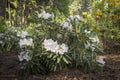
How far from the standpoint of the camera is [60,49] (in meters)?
4.67

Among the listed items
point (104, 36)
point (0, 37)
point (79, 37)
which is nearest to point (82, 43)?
point (79, 37)

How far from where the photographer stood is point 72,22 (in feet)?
17.2

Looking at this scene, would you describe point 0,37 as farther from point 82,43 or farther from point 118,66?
point 118,66

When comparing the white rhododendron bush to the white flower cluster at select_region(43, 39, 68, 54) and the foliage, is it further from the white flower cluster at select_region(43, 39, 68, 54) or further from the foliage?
the foliage

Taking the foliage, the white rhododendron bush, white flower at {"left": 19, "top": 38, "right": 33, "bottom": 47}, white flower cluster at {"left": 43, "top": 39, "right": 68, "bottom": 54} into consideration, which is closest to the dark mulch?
the white rhododendron bush

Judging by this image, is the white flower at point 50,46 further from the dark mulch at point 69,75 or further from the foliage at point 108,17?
the foliage at point 108,17

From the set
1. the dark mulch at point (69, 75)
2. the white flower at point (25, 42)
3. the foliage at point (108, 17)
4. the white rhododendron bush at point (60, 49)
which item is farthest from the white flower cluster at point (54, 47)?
the foliage at point (108, 17)

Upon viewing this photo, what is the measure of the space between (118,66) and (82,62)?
3.79 feet

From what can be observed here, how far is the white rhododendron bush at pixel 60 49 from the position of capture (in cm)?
474

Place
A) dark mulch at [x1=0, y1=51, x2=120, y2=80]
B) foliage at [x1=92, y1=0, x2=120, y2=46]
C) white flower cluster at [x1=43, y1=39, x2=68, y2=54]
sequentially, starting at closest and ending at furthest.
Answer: white flower cluster at [x1=43, y1=39, x2=68, y2=54] → dark mulch at [x1=0, y1=51, x2=120, y2=80] → foliage at [x1=92, y1=0, x2=120, y2=46]

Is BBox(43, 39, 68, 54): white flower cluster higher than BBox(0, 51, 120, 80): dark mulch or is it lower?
higher

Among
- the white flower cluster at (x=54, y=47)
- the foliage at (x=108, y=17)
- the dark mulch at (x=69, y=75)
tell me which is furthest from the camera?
the foliage at (x=108, y=17)

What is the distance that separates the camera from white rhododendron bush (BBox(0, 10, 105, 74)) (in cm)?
474

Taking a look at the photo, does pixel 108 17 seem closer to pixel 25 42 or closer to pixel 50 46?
pixel 50 46
